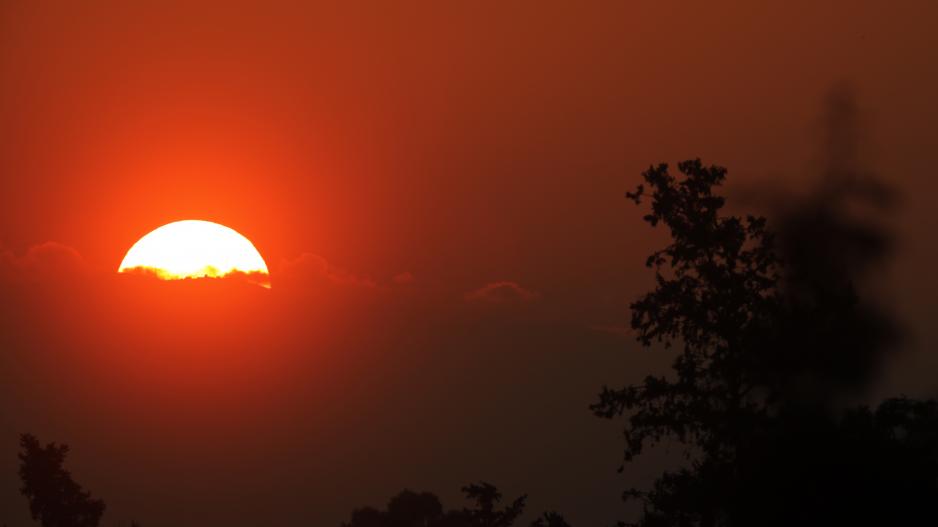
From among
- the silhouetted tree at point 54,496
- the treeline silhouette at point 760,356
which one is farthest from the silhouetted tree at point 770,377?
the silhouetted tree at point 54,496

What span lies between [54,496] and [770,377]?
1861 inches

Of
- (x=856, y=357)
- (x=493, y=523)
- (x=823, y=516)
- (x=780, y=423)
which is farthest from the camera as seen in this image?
(x=493, y=523)

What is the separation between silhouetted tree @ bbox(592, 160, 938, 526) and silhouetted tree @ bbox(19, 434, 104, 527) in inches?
1638

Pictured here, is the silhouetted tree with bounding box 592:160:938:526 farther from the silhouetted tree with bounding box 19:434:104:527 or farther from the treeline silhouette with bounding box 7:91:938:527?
the silhouetted tree with bounding box 19:434:104:527

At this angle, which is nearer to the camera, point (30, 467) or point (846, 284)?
point (846, 284)

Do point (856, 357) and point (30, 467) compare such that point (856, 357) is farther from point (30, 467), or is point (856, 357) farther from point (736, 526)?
point (30, 467)

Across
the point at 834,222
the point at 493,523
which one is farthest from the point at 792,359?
the point at 493,523

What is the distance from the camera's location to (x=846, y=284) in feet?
127

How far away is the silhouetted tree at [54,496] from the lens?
73.2 meters

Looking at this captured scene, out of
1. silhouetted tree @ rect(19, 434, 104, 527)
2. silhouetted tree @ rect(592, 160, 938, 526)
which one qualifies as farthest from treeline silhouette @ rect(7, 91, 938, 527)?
silhouetted tree @ rect(19, 434, 104, 527)

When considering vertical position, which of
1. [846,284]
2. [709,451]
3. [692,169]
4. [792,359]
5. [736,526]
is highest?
[692,169]

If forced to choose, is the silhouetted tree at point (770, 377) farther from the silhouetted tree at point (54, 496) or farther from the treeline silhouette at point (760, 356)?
the silhouetted tree at point (54, 496)

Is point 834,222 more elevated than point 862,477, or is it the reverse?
point 834,222

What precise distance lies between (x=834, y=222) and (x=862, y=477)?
359 inches
